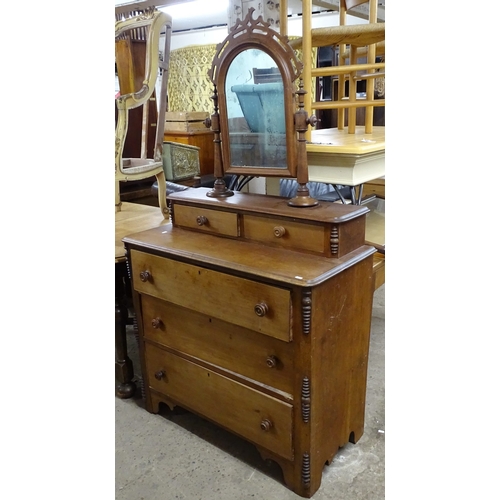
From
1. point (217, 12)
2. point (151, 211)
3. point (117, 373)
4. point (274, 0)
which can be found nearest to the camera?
point (117, 373)

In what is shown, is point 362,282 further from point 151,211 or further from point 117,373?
point 151,211

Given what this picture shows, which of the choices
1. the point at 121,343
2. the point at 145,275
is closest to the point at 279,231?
the point at 145,275

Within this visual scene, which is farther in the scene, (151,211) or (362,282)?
(151,211)

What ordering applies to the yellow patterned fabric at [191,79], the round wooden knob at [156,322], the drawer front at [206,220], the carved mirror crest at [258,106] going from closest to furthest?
the carved mirror crest at [258,106], the drawer front at [206,220], the round wooden knob at [156,322], the yellow patterned fabric at [191,79]

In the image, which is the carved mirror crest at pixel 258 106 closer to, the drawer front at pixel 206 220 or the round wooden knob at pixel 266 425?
the drawer front at pixel 206 220

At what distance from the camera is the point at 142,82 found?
2.37 m

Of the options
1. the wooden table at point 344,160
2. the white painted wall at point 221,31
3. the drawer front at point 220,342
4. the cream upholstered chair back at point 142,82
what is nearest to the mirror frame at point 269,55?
the wooden table at point 344,160

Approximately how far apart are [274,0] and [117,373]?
11.7ft

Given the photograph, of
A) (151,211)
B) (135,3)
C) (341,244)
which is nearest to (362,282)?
(341,244)

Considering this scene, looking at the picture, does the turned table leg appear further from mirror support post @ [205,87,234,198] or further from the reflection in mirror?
the reflection in mirror

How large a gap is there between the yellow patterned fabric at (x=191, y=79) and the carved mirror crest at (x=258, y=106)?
18.5 ft

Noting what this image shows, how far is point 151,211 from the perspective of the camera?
2.69m

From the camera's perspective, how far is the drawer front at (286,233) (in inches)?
58.5

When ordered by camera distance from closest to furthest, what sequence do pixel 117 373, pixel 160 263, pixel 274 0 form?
pixel 160 263
pixel 117 373
pixel 274 0
